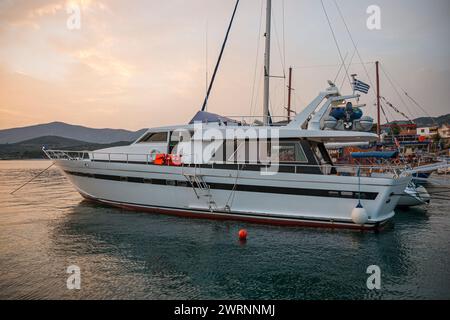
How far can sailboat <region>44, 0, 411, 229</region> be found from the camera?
9.95 metres

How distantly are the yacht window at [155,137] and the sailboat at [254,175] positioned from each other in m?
0.04

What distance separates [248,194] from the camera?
1081 cm

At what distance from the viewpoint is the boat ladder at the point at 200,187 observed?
11.2 m

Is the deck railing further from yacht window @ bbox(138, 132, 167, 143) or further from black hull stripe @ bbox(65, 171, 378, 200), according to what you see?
yacht window @ bbox(138, 132, 167, 143)

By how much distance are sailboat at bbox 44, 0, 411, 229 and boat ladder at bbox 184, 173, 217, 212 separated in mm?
39

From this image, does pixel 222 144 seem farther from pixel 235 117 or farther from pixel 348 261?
pixel 348 261

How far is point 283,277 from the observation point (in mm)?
6621

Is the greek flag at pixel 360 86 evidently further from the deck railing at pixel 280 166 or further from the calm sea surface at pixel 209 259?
the calm sea surface at pixel 209 259

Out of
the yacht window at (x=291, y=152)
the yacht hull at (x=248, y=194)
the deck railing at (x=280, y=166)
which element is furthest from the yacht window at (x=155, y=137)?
the yacht window at (x=291, y=152)

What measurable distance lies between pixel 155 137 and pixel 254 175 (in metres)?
5.20
